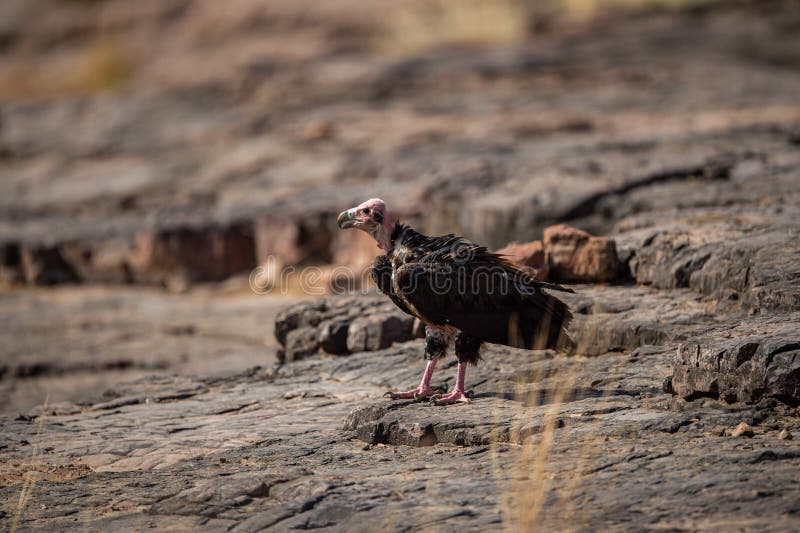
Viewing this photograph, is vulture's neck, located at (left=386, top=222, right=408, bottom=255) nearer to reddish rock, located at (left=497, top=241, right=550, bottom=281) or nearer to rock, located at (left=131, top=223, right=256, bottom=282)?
reddish rock, located at (left=497, top=241, right=550, bottom=281)

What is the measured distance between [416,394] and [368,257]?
794cm

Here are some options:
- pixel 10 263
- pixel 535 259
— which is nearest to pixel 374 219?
pixel 535 259

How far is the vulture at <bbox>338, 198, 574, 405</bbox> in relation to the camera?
7.00 metres

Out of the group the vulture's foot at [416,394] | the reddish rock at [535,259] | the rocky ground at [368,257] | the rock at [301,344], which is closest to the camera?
the rocky ground at [368,257]

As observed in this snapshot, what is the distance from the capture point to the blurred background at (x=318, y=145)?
12805mm

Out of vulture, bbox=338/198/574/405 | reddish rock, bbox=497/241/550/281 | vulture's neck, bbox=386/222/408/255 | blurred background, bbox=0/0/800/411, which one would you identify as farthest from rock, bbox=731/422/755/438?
blurred background, bbox=0/0/800/411

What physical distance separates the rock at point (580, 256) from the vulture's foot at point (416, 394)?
252 cm

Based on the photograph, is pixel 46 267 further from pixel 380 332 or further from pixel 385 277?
pixel 385 277

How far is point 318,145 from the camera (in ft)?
62.6

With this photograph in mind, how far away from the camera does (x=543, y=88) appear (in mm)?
19922

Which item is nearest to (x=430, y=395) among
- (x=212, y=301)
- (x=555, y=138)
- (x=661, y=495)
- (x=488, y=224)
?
(x=661, y=495)

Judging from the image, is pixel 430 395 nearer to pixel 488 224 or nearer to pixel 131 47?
pixel 488 224

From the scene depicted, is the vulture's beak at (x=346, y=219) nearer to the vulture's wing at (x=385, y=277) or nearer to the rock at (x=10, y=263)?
the vulture's wing at (x=385, y=277)

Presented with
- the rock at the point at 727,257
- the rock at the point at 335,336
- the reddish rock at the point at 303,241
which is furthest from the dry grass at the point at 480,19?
the rock at the point at 335,336
